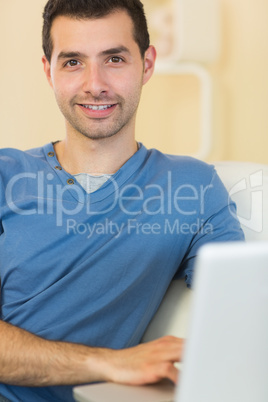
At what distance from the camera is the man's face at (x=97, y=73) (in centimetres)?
148

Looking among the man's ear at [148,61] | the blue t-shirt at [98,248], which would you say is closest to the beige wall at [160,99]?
the man's ear at [148,61]

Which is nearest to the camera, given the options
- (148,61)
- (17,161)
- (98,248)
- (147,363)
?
(147,363)

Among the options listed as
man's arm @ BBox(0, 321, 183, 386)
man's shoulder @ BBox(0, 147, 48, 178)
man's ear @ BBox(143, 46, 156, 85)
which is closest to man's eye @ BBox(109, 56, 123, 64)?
man's ear @ BBox(143, 46, 156, 85)

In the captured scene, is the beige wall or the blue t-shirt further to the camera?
the beige wall

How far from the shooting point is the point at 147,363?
0.94 meters

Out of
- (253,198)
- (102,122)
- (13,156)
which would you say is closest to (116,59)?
(102,122)

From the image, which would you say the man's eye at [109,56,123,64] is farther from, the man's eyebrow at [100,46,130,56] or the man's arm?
the man's arm

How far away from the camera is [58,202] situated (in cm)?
139

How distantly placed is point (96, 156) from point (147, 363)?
0.68 metres

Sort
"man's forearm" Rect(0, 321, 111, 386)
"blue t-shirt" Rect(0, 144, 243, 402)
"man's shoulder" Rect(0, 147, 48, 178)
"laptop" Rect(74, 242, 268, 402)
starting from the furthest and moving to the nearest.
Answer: "man's shoulder" Rect(0, 147, 48, 178) → "blue t-shirt" Rect(0, 144, 243, 402) → "man's forearm" Rect(0, 321, 111, 386) → "laptop" Rect(74, 242, 268, 402)

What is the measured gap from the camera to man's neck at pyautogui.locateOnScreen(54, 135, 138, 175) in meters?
1.51

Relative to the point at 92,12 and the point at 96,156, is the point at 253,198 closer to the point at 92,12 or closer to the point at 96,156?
the point at 96,156

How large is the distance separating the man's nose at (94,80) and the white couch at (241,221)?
34 cm

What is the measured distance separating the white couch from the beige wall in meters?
1.42
